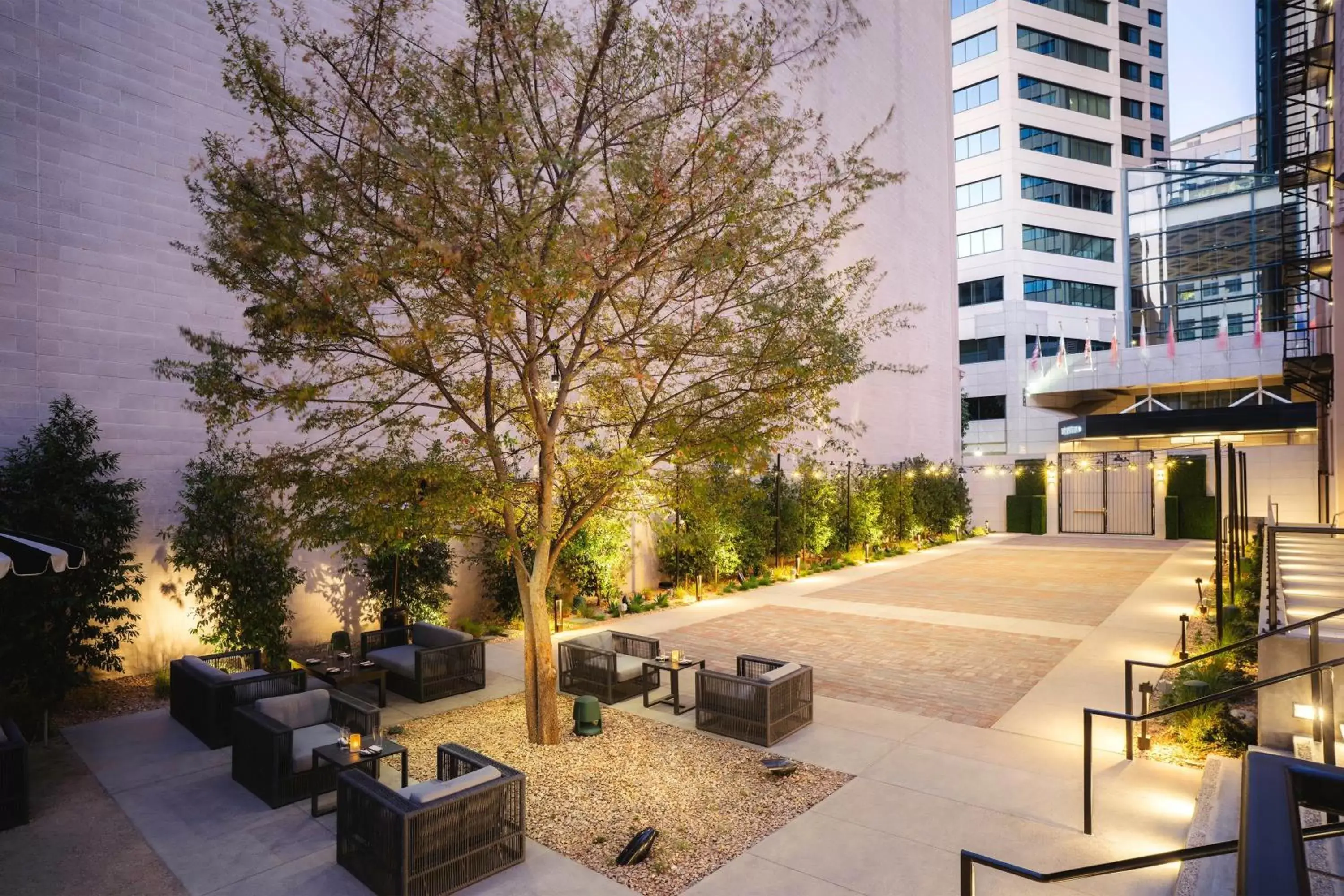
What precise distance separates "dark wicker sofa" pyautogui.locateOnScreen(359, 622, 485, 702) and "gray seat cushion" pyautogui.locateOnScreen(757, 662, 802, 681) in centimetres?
389

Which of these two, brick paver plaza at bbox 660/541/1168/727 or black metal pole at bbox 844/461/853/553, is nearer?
brick paver plaza at bbox 660/541/1168/727

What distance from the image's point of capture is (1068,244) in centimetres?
4041

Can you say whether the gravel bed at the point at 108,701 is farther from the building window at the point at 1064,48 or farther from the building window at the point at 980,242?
the building window at the point at 1064,48

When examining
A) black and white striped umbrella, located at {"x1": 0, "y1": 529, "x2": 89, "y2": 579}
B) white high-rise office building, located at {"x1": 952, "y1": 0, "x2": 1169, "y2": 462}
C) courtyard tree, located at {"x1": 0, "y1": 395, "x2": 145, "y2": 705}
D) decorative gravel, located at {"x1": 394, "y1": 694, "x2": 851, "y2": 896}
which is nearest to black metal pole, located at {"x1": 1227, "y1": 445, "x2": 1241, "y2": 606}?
decorative gravel, located at {"x1": 394, "y1": 694, "x2": 851, "y2": 896}

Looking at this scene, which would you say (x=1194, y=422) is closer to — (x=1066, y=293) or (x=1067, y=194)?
(x=1066, y=293)

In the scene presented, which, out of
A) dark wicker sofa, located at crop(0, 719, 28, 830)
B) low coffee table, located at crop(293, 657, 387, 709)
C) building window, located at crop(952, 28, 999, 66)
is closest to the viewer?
dark wicker sofa, located at crop(0, 719, 28, 830)

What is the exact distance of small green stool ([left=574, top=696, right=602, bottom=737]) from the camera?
26.6 feet

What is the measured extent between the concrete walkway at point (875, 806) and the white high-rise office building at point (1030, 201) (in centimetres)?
3087

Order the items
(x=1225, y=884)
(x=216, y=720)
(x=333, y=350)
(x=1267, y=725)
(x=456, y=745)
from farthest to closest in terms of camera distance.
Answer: (x=216, y=720), (x=333, y=350), (x=1267, y=725), (x=456, y=745), (x=1225, y=884)

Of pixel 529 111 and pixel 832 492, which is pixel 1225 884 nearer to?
pixel 529 111

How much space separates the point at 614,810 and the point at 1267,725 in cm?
571

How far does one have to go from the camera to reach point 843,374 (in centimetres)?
710

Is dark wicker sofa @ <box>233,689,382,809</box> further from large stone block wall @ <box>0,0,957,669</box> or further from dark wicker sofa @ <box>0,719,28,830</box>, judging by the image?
large stone block wall @ <box>0,0,957,669</box>

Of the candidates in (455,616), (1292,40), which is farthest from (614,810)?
(1292,40)
